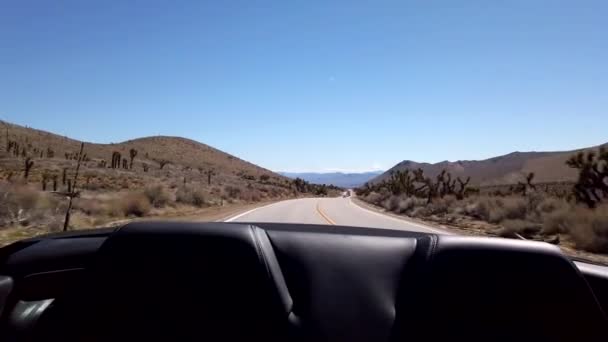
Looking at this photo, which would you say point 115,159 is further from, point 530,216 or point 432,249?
point 432,249

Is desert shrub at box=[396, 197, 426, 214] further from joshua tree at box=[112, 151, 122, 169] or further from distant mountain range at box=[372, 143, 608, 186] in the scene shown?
distant mountain range at box=[372, 143, 608, 186]

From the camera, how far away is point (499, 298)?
8.18 ft

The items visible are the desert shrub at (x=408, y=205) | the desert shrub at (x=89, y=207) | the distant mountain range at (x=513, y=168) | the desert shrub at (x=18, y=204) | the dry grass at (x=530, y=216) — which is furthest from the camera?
the distant mountain range at (x=513, y=168)

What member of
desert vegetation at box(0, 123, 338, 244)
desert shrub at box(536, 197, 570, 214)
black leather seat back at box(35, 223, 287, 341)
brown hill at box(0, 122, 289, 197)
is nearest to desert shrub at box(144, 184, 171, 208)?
desert vegetation at box(0, 123, 338, 244)

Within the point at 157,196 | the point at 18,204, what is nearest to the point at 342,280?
the point at 18,204

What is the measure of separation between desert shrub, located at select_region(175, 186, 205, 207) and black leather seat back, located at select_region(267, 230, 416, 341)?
3031cm

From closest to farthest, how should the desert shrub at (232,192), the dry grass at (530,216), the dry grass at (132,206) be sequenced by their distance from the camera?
the dry grass at (530,216), the dry grass at (132,206), the desert shrub at (232,192)

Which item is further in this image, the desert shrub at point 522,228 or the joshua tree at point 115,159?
the joshua tree at point 115,159

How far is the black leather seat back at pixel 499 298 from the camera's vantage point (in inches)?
95.1

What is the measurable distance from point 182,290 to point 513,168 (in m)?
148

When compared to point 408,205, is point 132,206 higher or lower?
lower

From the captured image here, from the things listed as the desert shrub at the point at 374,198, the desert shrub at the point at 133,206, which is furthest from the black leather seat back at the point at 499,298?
the desert shrub at the point at 374,198

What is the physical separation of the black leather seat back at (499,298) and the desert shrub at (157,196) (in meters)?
26.7

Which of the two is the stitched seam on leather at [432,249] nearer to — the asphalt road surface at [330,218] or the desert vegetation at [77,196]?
the asphalt road surface at [330,218]
